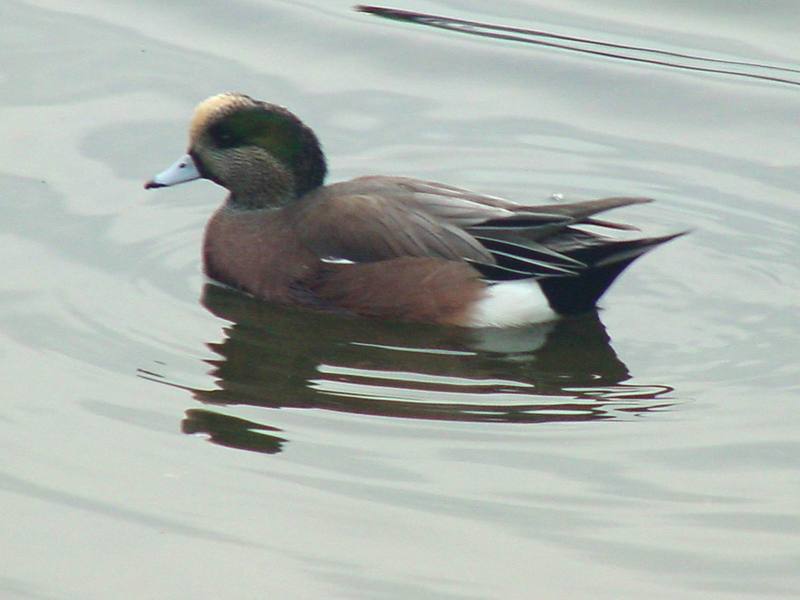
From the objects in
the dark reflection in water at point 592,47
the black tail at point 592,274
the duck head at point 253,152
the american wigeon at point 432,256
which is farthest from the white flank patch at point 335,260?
the dark reflection in water at point 592,47

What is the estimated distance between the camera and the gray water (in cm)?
550

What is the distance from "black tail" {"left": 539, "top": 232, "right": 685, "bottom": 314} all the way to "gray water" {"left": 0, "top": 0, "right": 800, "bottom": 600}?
13cm

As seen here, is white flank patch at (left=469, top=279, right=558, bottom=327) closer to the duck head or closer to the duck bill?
the duck head

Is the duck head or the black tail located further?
the duck head

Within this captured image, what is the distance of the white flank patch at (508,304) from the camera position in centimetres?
757

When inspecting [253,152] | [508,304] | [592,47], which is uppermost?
[592,47]

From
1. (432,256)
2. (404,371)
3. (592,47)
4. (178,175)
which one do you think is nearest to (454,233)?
(432,256)

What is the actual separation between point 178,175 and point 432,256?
4.39 ft

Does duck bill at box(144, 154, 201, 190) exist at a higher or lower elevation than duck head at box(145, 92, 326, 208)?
lower

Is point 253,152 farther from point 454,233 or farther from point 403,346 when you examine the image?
point 403,346

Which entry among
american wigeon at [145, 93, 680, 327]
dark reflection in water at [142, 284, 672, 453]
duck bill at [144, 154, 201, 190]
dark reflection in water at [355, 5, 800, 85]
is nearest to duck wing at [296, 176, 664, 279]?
american wigeon at [145, 93, 680, 327]

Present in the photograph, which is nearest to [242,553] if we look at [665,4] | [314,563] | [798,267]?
[314,563]

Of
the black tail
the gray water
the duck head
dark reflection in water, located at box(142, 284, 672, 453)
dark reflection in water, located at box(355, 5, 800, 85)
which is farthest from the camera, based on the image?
dark reflection in water, located at box(355, 5, 800, 85)

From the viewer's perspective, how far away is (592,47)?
35.3ft
